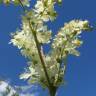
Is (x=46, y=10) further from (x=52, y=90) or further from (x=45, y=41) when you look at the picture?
(x=52, y=90)

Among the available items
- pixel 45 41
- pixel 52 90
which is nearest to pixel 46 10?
pixel 45 41

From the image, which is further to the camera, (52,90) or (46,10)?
(46,10)

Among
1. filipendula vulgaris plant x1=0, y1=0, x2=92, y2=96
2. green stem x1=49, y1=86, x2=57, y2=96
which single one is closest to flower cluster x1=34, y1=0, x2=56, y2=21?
filipendula vulgaris plant x1=0, y1=0, x2=92, y2=96

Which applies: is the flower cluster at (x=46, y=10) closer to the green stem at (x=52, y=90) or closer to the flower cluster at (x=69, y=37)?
the flower cluster at (x=69, y=37)

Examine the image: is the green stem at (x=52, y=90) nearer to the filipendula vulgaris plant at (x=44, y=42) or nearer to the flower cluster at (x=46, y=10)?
the filipendula vulgaris plant at (x=44, y=42)

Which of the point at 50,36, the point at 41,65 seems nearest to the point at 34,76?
the point at 41,65

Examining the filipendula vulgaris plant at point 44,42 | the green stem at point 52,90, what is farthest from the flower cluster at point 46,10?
the green stem at point 52,90

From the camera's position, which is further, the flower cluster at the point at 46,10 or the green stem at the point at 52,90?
the flower cluster at the point at 46,10

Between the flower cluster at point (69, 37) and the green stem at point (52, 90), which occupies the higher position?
the flower cluster at point (69, 37)

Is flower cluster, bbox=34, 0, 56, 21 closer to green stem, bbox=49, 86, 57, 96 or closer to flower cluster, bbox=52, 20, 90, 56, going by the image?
flower cluster, bbox=52, 20, 90, 56

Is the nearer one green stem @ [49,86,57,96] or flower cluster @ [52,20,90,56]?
green stem @ [49,86,57,96]
